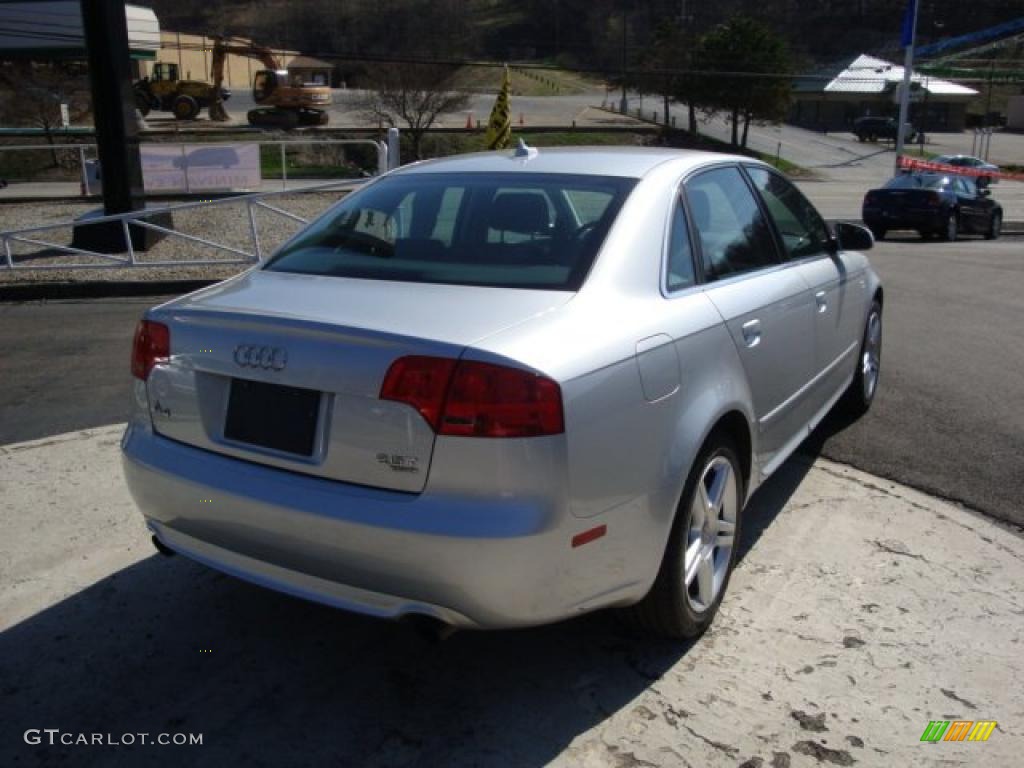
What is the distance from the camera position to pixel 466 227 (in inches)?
142

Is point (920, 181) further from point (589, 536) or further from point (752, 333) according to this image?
point (589, 536)

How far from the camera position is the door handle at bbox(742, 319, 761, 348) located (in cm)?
362

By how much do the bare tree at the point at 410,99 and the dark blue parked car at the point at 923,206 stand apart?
24228 mm

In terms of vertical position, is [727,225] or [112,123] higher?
[112,123]

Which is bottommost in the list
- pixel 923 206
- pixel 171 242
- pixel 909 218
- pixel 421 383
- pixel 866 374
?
pixel 909 218

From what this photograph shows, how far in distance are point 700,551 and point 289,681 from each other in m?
1.45

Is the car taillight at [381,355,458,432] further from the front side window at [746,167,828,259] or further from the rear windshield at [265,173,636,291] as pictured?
the front side window at [746,167,828,259]

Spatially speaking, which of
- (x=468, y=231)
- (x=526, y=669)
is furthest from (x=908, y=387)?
(x=526, y=669)

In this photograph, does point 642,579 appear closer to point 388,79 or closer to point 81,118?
A: point 388,79

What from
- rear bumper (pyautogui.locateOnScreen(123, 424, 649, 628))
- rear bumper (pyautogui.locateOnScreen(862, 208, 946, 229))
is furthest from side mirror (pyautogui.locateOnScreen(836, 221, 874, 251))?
rear bumper (pyautogui.locateOnScreen(862, 208, 946, 229))

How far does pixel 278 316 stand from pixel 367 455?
A: 1.74 ft

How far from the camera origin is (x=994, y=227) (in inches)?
877

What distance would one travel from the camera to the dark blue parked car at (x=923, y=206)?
1988 cm

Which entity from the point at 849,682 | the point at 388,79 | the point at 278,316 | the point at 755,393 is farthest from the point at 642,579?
the point at 388,79
